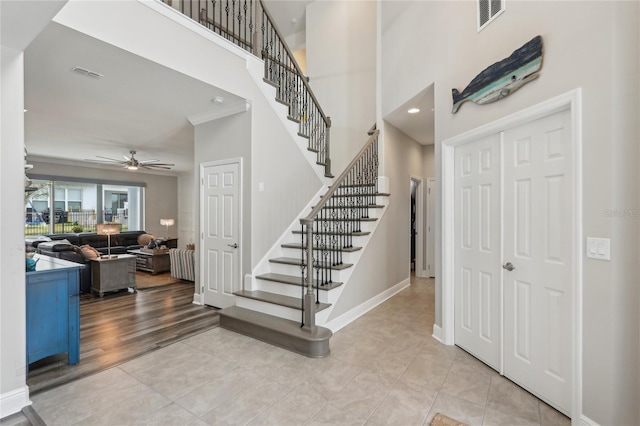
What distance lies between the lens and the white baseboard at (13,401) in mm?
2053

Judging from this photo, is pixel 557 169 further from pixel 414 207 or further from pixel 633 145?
pixel 414 207

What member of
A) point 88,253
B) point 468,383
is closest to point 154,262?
point 88,253

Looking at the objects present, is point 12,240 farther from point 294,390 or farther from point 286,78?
point 286,78

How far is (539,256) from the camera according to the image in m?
2.24

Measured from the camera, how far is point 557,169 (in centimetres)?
209

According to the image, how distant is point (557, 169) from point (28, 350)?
4351 millimetres

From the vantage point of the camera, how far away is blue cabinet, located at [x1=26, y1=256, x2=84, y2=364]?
8.30 ft

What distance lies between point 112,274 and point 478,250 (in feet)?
18.3

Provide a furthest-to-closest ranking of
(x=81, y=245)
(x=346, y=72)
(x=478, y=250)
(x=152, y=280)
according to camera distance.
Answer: (x=81, y=245)
(x=152, y=280)
(x=346, y=72)
(x=478, y=250)

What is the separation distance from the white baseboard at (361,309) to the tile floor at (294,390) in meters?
0.31

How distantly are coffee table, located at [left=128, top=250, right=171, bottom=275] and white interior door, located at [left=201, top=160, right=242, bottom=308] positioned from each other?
2.85 m

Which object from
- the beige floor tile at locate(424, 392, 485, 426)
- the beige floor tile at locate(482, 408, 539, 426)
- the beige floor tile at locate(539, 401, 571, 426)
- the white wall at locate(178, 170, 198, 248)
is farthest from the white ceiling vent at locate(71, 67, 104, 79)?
the white wall at locate(178, 170, 198, 248)

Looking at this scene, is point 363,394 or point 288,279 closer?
point 363,394

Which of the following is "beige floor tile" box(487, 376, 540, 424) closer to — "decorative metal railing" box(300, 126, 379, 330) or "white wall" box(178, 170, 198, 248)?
"decorative metal railing" box(300, 126, 379, 330)
